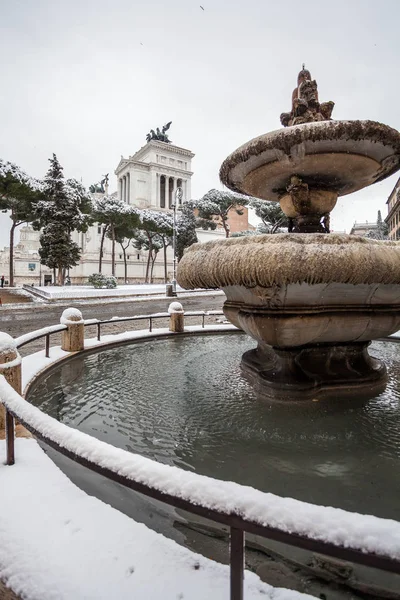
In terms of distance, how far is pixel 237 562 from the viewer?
108 centimetres

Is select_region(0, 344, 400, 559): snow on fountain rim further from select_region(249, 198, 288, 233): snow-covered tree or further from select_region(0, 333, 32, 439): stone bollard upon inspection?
select_region(249, 198, 288, 233): snow-covered tree

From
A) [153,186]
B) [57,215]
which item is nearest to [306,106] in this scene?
[57,215]

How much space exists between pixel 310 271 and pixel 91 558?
2.63 metres

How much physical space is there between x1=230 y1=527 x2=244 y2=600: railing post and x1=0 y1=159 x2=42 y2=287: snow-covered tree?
106 ft

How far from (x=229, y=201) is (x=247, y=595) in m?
43.1

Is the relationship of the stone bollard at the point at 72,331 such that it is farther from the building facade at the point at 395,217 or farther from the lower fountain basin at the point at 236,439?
the building facade at the point at 395,217

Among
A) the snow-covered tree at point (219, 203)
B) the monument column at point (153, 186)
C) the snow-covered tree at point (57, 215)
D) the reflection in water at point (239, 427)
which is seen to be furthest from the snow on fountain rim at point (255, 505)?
the monument column at point (153, 186)

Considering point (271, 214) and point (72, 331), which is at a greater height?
point (271, 214)

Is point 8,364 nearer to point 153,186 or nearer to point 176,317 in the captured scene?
point 176,317

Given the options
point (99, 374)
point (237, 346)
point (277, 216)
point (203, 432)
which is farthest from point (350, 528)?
point (277, 216)

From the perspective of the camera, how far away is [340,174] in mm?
4871

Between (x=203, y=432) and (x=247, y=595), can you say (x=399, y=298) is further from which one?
(x=247, y=595)

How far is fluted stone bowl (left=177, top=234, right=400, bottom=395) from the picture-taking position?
3.23 m

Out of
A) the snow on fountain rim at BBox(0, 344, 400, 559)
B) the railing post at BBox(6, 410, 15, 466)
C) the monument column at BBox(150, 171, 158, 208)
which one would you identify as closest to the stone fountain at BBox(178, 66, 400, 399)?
the railing post at BBox(6, 410, 15, 466)
